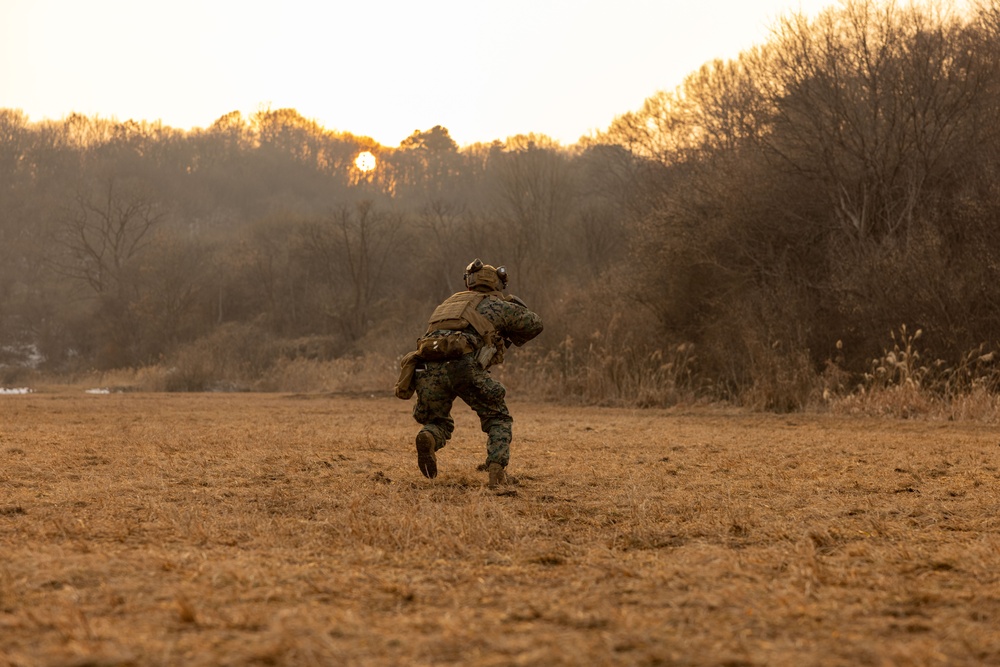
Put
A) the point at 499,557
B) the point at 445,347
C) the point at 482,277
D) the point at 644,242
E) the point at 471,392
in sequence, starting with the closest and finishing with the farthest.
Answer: the point at 499,557 → the point at 445,347 → the point at 471,392 → the point at 482,277 → the point at 644,242

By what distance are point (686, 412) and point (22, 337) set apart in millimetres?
47070

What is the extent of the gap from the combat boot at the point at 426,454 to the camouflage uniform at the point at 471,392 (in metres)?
0.03

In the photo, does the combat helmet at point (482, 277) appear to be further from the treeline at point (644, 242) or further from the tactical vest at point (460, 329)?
the treeline at point (644, 242)

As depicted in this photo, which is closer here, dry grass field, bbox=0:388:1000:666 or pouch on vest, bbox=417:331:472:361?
dry grass field, bbox=0:388:1000:666

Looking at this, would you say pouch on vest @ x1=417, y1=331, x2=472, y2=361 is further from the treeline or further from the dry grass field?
the treeline

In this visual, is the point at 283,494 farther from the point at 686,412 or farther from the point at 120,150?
the point at 120,150

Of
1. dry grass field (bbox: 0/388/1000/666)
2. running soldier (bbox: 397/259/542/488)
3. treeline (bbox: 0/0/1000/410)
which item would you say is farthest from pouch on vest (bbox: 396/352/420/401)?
treeline (bbox: 0/0/1000/410)

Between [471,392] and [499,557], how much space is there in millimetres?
2879

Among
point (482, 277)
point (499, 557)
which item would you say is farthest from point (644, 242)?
point (499, 557)

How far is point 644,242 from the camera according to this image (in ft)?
77.4

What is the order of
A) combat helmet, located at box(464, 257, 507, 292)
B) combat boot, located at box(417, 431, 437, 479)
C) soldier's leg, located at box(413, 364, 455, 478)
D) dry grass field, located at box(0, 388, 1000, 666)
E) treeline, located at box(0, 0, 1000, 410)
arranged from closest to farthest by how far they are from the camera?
dry grass field, located at box(0, 388, 1000, 666)
combat boot, located at box(417, 431, 437, 479)
soldier's leg, located at box(413, 364, 455, 478)
combat helmet, located at box(464, 257, 507, 292)
treeline, located at box(0, 0, 1000, 410)

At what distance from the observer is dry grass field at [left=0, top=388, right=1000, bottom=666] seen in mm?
3490

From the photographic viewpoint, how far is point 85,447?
1054cm

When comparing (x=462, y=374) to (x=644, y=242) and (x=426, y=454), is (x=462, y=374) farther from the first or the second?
(x=644, y=242)
